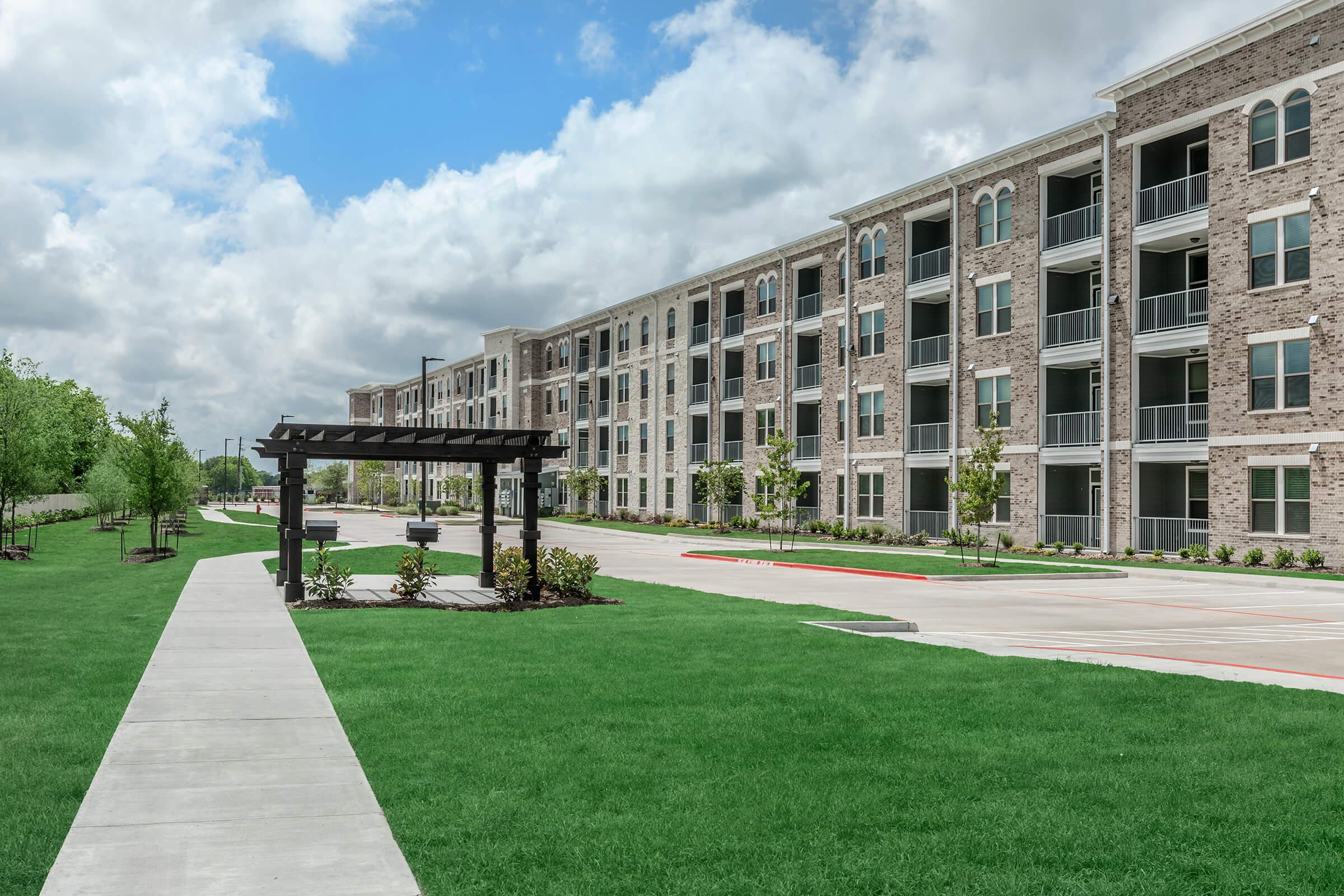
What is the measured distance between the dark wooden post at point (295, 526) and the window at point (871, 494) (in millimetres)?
27773

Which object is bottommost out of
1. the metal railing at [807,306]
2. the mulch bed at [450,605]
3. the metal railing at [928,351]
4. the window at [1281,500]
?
the mulch bed at [450,605]

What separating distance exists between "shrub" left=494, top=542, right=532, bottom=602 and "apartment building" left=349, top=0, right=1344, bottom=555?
2089 centimetres

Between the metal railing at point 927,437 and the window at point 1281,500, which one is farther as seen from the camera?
the metal railing at point 927,437

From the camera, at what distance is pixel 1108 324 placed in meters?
32.5

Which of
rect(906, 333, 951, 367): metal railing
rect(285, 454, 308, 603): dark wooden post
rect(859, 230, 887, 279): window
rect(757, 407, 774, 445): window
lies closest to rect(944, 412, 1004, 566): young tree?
rect(906, 333, 951, 367): metal railing

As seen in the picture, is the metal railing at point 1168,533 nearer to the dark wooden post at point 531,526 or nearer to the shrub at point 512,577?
the dark wooden post at point 531,526

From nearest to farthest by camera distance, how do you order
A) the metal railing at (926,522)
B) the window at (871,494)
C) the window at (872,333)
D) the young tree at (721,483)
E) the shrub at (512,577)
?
the shrub at (512,577) < the metal railing at (926,522) < the window at (871,494) < the window at (872,333) < the young tree at (721,483)

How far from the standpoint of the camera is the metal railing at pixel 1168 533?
31141 millimetres

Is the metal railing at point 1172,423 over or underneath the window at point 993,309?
underneath

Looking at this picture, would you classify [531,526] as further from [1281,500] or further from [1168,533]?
[1168,533]

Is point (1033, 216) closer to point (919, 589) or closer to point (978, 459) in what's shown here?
point (978, 459)

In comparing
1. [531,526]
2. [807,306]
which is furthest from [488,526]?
[807,306]

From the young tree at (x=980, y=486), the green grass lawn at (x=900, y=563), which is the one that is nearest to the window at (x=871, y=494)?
the green grass lawn at (x=900, y=563)

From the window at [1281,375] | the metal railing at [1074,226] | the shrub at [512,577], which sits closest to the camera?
the shrub at [512,577]
